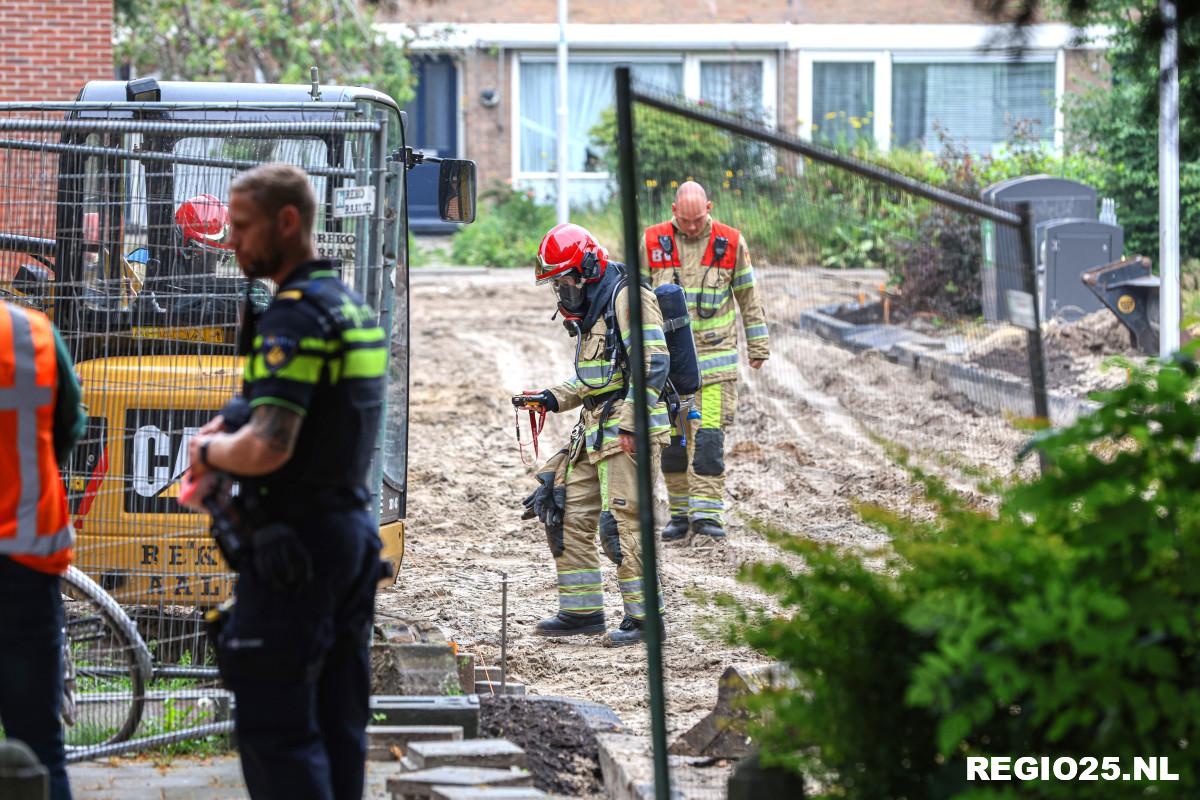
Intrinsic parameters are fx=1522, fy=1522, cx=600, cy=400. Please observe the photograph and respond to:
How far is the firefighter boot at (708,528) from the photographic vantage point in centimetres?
973

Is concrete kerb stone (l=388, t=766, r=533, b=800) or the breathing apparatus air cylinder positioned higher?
the breathing apparatus air cylinder

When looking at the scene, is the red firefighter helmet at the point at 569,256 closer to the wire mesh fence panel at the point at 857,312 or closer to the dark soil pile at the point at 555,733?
the wire mesh fence panel at the point at 857,312

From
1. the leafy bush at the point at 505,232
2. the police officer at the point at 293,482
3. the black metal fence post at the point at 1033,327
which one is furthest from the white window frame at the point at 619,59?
the police officer at the point at 293,482

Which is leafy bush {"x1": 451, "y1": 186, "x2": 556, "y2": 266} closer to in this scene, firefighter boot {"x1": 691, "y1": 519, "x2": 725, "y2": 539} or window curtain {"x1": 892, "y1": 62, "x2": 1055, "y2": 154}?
window curtain {"x1": 892, "y1": 62, "x2": 1055, "y2": 154}

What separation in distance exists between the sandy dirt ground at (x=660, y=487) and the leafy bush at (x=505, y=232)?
337 inches

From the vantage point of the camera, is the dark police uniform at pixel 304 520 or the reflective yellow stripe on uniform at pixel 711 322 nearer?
the dark police uniform at pixel 304 520

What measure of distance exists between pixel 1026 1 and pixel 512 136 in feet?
92.2

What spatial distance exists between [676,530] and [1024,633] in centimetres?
692

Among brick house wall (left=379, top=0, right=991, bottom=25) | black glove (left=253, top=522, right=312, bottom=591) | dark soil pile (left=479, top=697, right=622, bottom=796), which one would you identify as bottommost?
dark soil pile (left=479, top=697, right=622, bottom=796)

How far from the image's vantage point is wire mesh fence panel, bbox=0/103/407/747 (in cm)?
587

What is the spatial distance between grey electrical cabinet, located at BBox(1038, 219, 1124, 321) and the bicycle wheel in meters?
13.2

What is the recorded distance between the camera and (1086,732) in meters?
3.22

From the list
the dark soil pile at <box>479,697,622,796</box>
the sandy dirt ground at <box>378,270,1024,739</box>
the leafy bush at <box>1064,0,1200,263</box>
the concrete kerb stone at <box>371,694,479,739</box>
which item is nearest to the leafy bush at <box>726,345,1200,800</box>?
the sandy dirt ground at <box>378,270,1024,739</box>

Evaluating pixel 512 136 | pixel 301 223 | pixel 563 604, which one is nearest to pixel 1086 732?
pixel 301 223
